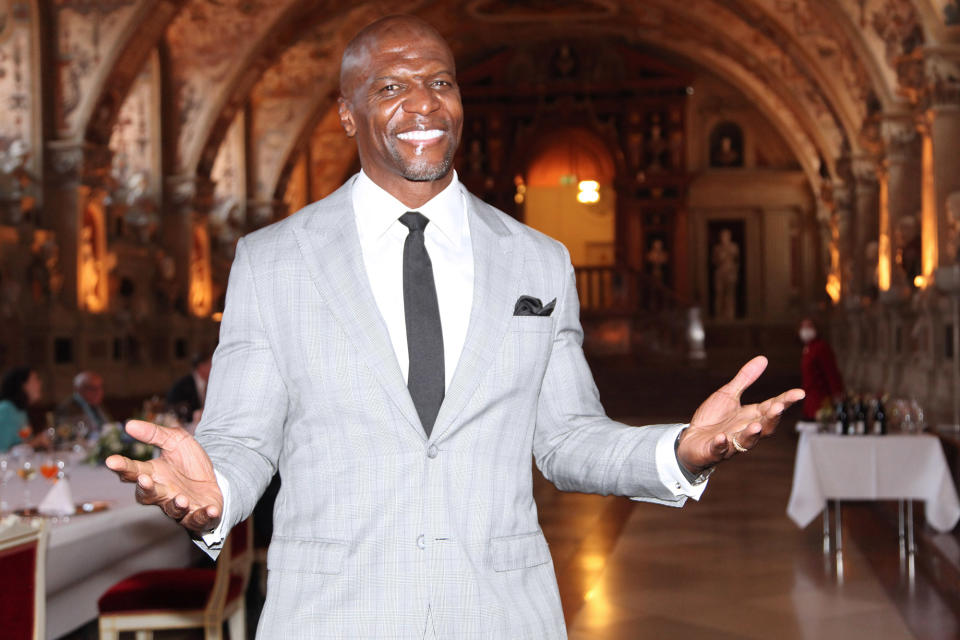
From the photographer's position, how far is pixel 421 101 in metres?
2.06

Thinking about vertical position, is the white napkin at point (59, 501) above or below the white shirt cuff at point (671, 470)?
below

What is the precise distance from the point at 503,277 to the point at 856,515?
856 centimetres

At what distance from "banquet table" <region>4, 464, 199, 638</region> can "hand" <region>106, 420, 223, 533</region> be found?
2583 mm

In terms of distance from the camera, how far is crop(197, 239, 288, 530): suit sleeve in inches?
77.4

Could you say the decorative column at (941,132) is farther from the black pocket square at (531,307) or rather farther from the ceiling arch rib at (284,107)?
the ceiling arch rib at (284,107)

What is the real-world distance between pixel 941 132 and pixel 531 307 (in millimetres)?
12561

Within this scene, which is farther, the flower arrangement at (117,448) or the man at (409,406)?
the flower arrangement at (117,448)

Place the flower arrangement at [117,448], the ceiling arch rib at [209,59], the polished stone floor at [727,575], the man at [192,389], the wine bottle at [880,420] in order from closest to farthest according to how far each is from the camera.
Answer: the polished stone floor at [727,575]
the flower arrangement at [117,448]
the wine bottle at [880,420]
the man at [192,389]
the ceiling arch rib at [209,59]

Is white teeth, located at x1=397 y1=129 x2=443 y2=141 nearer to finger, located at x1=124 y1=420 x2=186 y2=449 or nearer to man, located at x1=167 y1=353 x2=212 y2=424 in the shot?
finger, located at x1=124 y1=420 x2=186 y2=449

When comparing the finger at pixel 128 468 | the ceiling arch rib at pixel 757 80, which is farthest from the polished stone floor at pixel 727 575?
the ceiling arch rib at pixel 757 80

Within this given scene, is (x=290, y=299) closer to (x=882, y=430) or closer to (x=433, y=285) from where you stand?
(x=433, y=285)

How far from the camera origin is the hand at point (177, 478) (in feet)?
5.40

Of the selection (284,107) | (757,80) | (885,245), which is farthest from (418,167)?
(757,80)

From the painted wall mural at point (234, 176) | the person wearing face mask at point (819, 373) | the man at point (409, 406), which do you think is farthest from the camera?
the painted wall mural at point (234, 176)
